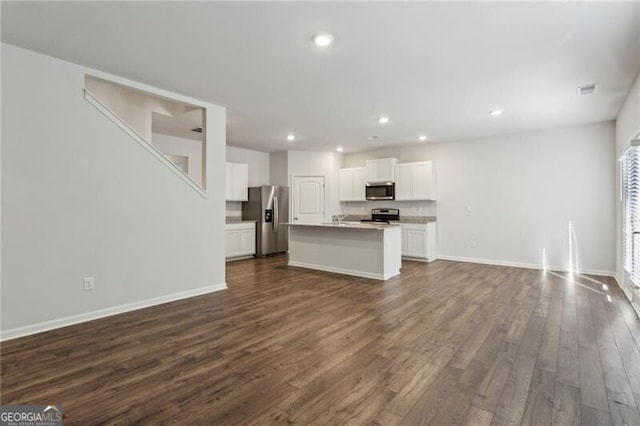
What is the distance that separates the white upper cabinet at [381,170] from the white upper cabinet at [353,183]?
0.24 meters

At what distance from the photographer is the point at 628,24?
8.38 feet

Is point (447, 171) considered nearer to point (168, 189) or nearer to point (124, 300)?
point (168, 189)

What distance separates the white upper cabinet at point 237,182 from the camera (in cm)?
741

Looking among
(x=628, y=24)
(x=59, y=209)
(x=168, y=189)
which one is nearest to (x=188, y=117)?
(x=168, y=189)

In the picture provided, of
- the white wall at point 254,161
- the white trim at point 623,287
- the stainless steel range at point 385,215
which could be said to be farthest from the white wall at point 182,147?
the white trim at point 623,287

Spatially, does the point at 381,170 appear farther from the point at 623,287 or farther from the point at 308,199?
the point at 623,287

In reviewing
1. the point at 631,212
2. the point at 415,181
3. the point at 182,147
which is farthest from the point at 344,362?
the point at 182,147

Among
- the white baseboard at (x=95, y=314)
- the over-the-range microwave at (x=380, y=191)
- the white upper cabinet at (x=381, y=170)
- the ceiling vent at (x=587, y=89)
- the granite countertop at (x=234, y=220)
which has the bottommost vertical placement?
the white baseboard at (x=95, y=314)

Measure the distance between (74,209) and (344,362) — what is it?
10.1 feet

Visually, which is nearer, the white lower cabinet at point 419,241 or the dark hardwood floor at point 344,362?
the dark hardwood floor at point 344,362

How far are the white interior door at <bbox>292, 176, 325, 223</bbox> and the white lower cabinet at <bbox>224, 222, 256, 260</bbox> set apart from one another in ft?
4.14

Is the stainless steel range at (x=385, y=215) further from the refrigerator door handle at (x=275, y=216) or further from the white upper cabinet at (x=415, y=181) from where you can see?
the refrigerator door handle at (x=275, y=216)

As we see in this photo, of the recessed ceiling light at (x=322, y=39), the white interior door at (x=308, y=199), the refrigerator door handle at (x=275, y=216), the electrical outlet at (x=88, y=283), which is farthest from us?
the white interior door at (x=308, y=199)

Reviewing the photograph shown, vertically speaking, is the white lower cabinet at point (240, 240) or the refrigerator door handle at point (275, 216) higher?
the refrigerator door handle at point (275, 216)
